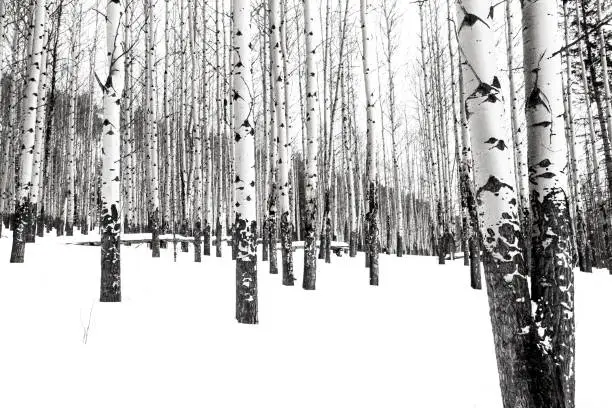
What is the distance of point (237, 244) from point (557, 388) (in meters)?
3.18

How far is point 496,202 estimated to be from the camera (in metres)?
2.21

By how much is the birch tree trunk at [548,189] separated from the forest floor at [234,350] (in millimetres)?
939

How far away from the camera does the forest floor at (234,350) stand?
8.08ft

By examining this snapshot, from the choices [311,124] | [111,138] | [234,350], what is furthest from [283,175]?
[234,350]

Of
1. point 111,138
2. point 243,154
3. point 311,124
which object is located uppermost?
point 311,124

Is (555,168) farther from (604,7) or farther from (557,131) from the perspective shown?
(604,7)

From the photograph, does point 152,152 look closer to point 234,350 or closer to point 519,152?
point 234,350

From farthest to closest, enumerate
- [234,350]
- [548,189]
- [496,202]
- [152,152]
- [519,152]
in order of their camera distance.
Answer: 1. [152,152]
2. [519,152]
3. [234,350]
4. [548,189]
5. [496,202]

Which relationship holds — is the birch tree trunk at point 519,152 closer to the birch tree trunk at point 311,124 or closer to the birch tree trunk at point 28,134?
the birch tree trunk at point 311,124

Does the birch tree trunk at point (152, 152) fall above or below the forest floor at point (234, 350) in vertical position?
above

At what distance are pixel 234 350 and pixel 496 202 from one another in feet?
7.75

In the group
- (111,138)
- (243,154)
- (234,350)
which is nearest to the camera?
(234,350)

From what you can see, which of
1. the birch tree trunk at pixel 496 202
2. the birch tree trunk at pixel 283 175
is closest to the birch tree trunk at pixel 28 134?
the birch tree trunk at pixel 283 175

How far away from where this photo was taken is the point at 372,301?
6352 mm
